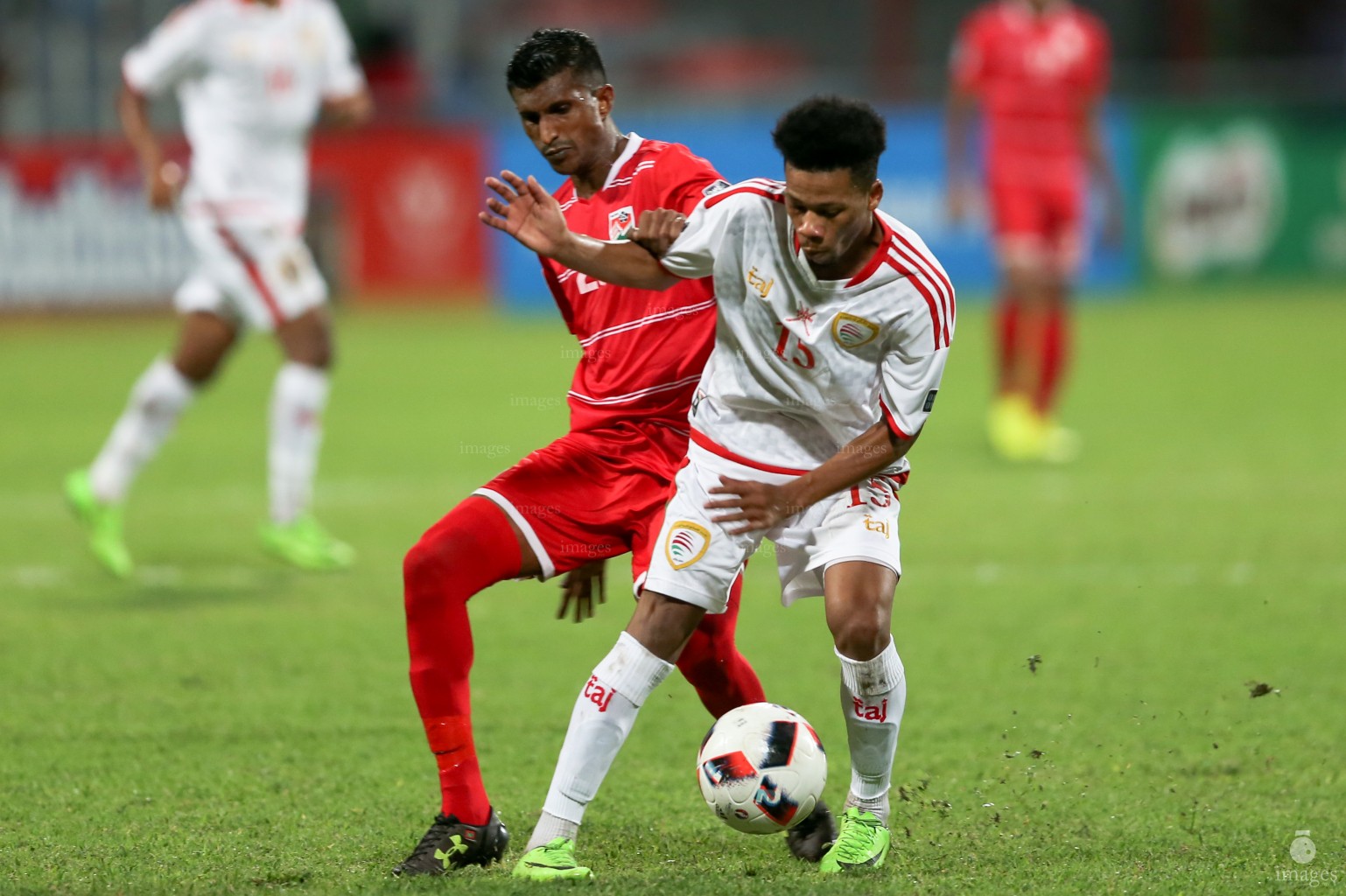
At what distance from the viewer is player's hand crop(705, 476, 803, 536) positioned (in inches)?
144

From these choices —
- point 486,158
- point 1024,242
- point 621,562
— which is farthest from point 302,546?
point 486,158

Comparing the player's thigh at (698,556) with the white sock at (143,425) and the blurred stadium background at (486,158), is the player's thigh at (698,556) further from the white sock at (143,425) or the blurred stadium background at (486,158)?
the blurred stadium background at (486,158)

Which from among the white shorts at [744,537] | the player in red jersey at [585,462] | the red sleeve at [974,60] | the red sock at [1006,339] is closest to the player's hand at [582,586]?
the player in red jersey at [585,462]

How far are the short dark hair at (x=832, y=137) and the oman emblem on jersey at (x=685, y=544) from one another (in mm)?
789

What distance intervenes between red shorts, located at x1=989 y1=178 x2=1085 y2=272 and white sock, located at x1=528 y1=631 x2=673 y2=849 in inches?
271

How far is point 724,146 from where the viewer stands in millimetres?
18172

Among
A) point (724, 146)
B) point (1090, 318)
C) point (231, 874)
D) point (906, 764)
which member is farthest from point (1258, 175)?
point (231, 874)

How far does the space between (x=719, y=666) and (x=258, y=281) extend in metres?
3.68

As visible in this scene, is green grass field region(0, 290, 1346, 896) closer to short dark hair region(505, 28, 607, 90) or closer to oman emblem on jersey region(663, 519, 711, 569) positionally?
oman emblem on jersey region(663, 519, 711, 569)

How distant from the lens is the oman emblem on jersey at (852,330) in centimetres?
365

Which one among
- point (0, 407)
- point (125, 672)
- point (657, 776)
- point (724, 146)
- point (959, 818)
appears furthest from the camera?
point (724, 146)

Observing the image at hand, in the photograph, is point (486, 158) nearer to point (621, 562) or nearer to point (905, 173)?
point (905, 173)

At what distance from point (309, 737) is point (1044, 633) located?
2539 millimetres

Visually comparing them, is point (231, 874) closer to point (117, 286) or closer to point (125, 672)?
point (125, 672)
